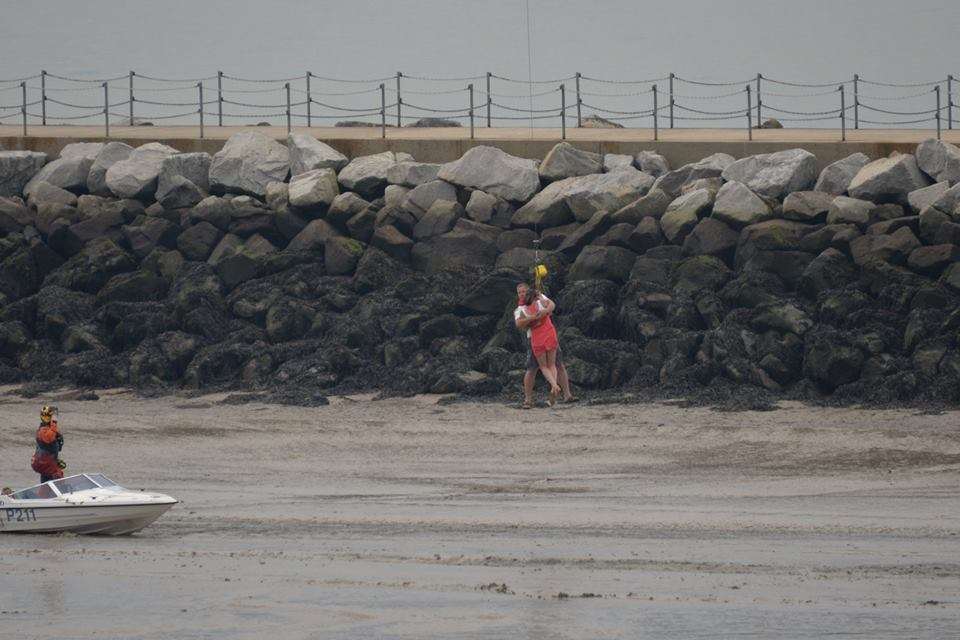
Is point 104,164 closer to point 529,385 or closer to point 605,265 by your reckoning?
point 605,265

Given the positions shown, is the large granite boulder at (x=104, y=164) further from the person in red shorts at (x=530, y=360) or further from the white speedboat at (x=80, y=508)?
the white speedboat at (x=80, y=508)

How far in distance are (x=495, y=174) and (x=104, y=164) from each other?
672cm

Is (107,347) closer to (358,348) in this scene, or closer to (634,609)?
(358,348)

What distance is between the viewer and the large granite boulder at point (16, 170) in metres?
26.7

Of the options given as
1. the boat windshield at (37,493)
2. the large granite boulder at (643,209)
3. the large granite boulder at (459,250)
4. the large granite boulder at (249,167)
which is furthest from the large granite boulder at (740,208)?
the boat windshield at (37,493)

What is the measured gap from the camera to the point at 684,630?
33.1 feet

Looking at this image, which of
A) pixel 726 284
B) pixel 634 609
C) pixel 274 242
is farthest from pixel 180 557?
pixel 274 242

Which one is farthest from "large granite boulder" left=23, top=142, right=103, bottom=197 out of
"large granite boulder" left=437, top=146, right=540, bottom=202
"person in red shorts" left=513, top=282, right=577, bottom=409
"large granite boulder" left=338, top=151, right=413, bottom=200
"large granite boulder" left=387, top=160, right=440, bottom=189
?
"person in red shorts" left=513, top=282, right=577, bottom=409

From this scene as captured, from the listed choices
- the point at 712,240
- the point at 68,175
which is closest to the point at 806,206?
the point at 712,240

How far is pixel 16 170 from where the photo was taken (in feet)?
88.2

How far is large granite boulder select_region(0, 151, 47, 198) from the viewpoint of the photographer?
87.7 ft

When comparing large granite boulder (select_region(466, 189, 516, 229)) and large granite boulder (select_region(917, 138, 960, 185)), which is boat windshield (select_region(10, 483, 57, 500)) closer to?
large granite boulder (select_region(466, 189, 516, 229))

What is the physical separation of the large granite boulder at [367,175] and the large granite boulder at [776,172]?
5014mm

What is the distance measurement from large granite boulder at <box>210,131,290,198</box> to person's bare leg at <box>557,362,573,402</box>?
726cm
